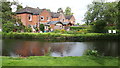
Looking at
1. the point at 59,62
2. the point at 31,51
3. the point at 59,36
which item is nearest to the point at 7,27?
the point at 59,36

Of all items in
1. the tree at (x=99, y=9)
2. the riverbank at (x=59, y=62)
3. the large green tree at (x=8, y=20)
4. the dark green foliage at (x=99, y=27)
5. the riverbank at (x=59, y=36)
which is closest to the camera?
the riverbank at (x=59, y=62)

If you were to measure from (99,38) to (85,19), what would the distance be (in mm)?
14952

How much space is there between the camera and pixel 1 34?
791 inches

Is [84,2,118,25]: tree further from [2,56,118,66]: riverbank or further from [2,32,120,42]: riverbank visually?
[2,56,118,66]: riverbank

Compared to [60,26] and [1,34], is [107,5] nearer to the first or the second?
[60,26]

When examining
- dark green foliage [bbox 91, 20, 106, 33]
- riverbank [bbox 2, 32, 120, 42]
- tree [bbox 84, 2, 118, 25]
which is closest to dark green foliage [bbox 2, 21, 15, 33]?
riverbank [bbox 2, 32, 120, 42]

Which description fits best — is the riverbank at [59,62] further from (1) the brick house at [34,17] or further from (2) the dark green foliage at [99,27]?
(1) the brick house at [34,17]

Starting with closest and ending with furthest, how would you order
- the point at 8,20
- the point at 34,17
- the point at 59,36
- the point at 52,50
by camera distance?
the point at 52,50, the point at 59,36, the point at 8,20, the point at 34,17

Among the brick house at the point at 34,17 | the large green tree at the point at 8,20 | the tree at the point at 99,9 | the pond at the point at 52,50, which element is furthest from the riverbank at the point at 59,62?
the tree at the point at 99,9

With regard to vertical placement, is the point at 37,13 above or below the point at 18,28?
above

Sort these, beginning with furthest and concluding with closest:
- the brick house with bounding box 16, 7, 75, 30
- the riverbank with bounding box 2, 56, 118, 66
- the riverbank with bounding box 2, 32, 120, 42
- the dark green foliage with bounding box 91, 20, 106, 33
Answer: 1. the brick house with bounding box 16, 7, 75, 30
2. the dark green foliage with bounding box 91, 20, 106, 33
3. the riverbank with bounding box 2, 32, 120, 42
4. the riverbank with bounding box 2, 56, 118, 66

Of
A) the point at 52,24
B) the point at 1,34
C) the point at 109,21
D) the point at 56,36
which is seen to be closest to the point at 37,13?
the point at 52,24

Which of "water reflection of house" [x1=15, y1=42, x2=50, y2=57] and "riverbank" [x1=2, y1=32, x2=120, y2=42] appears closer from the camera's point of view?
"water reflection of house" [x1=15, y1=42, x2=50, y2=57]

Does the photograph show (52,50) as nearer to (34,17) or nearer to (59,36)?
(59,36)
